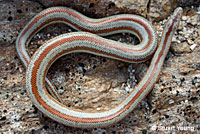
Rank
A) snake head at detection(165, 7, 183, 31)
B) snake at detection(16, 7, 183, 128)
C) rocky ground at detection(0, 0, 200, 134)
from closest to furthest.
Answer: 1. snake at detection(16, 7, 183, 128)
2. rocky ground at detection(0, 0, 200, 134)
3. snake head at detection(165, 7, 183, 31)

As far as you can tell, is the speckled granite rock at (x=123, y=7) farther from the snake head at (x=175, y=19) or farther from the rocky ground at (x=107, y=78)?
the snake head at (x=175, y=19)

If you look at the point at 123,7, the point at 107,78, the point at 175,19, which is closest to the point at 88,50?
the point at 107,78

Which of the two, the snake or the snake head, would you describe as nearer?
the snake

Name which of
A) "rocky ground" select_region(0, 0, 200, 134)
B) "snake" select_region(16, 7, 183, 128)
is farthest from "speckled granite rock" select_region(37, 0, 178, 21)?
"snake" select_region(16, 7, 183, 128)

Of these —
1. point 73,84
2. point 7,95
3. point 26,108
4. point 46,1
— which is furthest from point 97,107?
point 46,1

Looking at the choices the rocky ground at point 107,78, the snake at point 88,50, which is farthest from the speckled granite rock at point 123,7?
the snake at point 88,50

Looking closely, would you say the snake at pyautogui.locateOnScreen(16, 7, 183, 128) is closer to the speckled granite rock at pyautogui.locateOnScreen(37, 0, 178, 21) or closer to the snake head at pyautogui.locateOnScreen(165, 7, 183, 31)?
the snake head at pyautogui.locateOnScreen(165, 7, 183, 31)

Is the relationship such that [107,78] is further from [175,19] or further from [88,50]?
[175,19]
